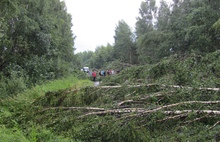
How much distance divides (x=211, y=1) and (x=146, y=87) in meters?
17.3

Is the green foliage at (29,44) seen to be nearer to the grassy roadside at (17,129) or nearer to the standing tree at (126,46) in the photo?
the grassy roadside at (17,129)

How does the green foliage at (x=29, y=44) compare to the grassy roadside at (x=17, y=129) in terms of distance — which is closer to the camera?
the grassy roadside at (x=17, y=129)

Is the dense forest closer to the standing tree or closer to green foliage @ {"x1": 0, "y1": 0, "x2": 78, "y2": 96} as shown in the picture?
green foliage @ {"x1": 0, "y1": 0, "x2": 78, "y2": 96}

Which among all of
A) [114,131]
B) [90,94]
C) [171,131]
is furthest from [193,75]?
[90,94]

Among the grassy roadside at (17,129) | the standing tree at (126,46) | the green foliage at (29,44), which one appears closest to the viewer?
the grassy roadside at (17,129)

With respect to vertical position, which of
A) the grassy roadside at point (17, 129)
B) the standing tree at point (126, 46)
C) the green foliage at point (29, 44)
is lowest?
the grassy roadside at point (17, 129)

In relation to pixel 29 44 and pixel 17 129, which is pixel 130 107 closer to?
pixel 17 129

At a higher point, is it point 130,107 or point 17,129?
point 130,107

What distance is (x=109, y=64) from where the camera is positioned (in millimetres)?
8516

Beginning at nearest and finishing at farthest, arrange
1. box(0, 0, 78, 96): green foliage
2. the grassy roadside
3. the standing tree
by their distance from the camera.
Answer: the grassy roadside
box(0, 0, 78, 96): green foliage
the standing tree

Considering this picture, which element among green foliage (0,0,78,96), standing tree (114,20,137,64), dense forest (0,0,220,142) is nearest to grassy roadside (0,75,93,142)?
dense forest (0,0,220,142)

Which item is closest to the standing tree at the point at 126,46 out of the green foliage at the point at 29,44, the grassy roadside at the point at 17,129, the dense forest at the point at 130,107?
the green foliage at the point at 29,44

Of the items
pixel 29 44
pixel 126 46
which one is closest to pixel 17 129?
pixel 29 44

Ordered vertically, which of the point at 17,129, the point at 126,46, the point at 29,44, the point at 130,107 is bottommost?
the point at 17,129
